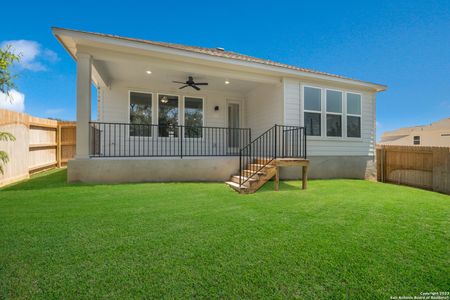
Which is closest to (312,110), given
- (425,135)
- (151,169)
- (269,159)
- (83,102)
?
(269,159)

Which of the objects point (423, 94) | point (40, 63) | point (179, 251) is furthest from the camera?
point (423, 94)

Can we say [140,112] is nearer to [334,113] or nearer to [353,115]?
[334,113]

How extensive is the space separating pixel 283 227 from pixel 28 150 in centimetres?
761

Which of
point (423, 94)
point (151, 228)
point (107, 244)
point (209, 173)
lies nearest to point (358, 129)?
point (209, 173)

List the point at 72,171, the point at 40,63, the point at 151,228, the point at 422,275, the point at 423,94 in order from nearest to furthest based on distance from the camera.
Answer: the point at 422,275, the point at 151,228, the point at 72,171, the point at 40,63, the point at 423,94

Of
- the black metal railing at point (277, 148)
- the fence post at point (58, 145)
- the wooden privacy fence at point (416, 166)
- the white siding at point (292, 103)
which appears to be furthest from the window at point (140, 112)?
the wooden privacy fence at point (416, 166)

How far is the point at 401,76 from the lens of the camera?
641 inches

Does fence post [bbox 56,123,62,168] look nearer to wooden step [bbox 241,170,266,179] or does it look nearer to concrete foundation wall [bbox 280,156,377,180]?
wooden step [bbox 241,170,266,179]

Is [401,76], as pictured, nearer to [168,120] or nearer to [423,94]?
[423,94]

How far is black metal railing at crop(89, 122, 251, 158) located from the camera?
705 centimetres

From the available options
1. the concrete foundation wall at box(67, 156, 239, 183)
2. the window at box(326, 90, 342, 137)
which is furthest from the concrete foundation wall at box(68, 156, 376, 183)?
the window at box(326, 90, 342, 137)

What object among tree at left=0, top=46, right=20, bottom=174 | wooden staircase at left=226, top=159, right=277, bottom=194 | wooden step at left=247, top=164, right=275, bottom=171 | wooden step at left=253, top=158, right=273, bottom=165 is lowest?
wooden staircase at left=226, top=159, right=277, bottom=194

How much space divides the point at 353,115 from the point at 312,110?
183 centimetres

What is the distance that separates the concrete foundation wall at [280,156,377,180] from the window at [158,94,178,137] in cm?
424
